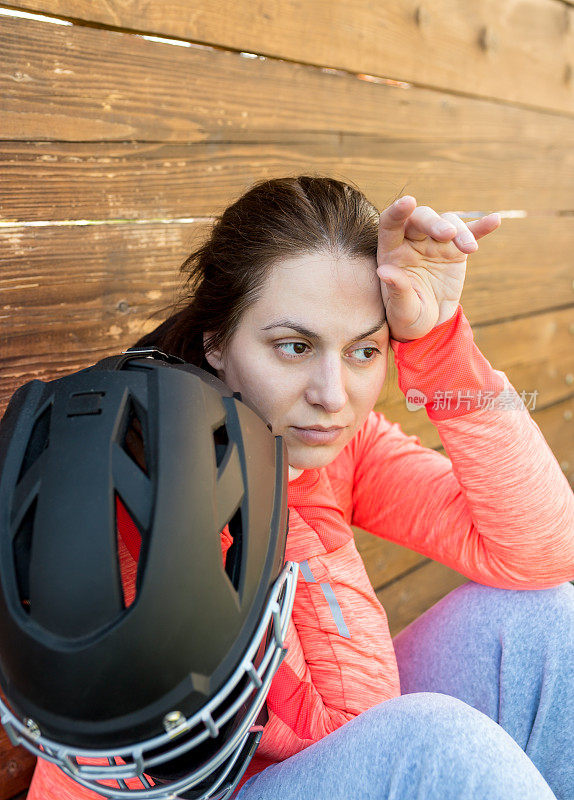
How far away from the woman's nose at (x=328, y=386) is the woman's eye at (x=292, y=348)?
0.03 metres

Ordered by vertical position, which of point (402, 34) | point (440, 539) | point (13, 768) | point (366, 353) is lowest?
point (13, 768)

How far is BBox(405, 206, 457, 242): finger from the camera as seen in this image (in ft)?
2.56

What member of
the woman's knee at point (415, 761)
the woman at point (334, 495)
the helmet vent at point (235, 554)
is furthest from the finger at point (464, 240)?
the woman's knee at point (415, 761)

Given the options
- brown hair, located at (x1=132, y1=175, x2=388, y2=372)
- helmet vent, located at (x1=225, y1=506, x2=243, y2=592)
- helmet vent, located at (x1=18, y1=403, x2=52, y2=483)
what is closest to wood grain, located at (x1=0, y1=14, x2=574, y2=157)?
brown hair, located at (x1=132, y1=175, x2=388, y2=372)

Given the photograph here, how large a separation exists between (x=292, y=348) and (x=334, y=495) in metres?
0.32

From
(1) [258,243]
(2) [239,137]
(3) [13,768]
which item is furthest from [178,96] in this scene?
(3) [13,768]

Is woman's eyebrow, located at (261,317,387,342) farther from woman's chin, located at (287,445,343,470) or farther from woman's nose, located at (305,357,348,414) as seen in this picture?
woman's chin, located at (287,445,343,470)

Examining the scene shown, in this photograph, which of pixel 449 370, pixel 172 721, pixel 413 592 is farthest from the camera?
pixel 413 592

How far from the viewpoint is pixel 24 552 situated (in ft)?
2.17

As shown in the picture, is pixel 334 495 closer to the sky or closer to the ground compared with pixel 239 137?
closer to the ground

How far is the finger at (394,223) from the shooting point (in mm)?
771

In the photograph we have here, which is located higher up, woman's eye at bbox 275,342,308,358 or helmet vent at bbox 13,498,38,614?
woman's eye at bbox 275,342,308,358

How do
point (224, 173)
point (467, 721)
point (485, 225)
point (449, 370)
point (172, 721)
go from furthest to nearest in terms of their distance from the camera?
point (224, 173) < point (449, 370) < point (485, 225) < point (467, 721) < point (172, 721)

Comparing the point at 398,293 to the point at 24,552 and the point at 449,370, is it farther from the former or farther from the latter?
the point at 24,552
